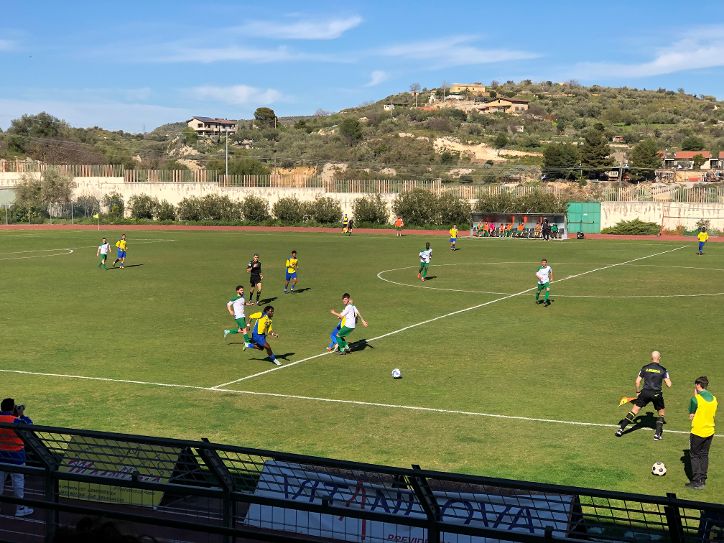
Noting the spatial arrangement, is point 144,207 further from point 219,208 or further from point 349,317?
point 349,317

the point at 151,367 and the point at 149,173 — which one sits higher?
the point at 149,173

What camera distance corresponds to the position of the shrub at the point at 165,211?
94312 millimetres

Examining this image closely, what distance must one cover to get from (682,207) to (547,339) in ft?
190

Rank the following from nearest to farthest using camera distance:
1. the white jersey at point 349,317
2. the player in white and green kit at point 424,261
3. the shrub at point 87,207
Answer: the white jersey at point 349,317, the player in white and green kit at point 424,261, the shrub at point 87,207

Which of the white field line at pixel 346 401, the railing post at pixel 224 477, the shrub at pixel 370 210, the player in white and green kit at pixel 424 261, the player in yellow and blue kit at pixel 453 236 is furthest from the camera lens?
the shrub at pixel 370 210

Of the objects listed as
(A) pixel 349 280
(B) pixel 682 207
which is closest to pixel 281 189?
(B) pixel 682 207

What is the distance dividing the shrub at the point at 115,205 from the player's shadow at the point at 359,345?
77.2 meters

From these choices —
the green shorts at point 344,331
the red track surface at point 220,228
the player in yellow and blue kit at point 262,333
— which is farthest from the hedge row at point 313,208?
the player in yellow and blue kit at point 262,333

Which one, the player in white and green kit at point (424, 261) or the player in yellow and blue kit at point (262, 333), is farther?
the player in white and green kit at point (424, 261)

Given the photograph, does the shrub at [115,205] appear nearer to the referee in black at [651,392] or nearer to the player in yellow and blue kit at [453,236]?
the player in yellow and blue kit at [453,236]

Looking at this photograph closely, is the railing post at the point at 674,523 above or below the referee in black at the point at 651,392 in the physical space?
above

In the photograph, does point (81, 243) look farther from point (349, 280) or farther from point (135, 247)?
point (349, 280)

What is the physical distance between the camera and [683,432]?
1617 centimetres

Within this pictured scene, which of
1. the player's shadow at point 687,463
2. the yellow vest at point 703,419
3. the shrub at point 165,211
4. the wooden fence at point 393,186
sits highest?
the wooden fence at point 393,186
